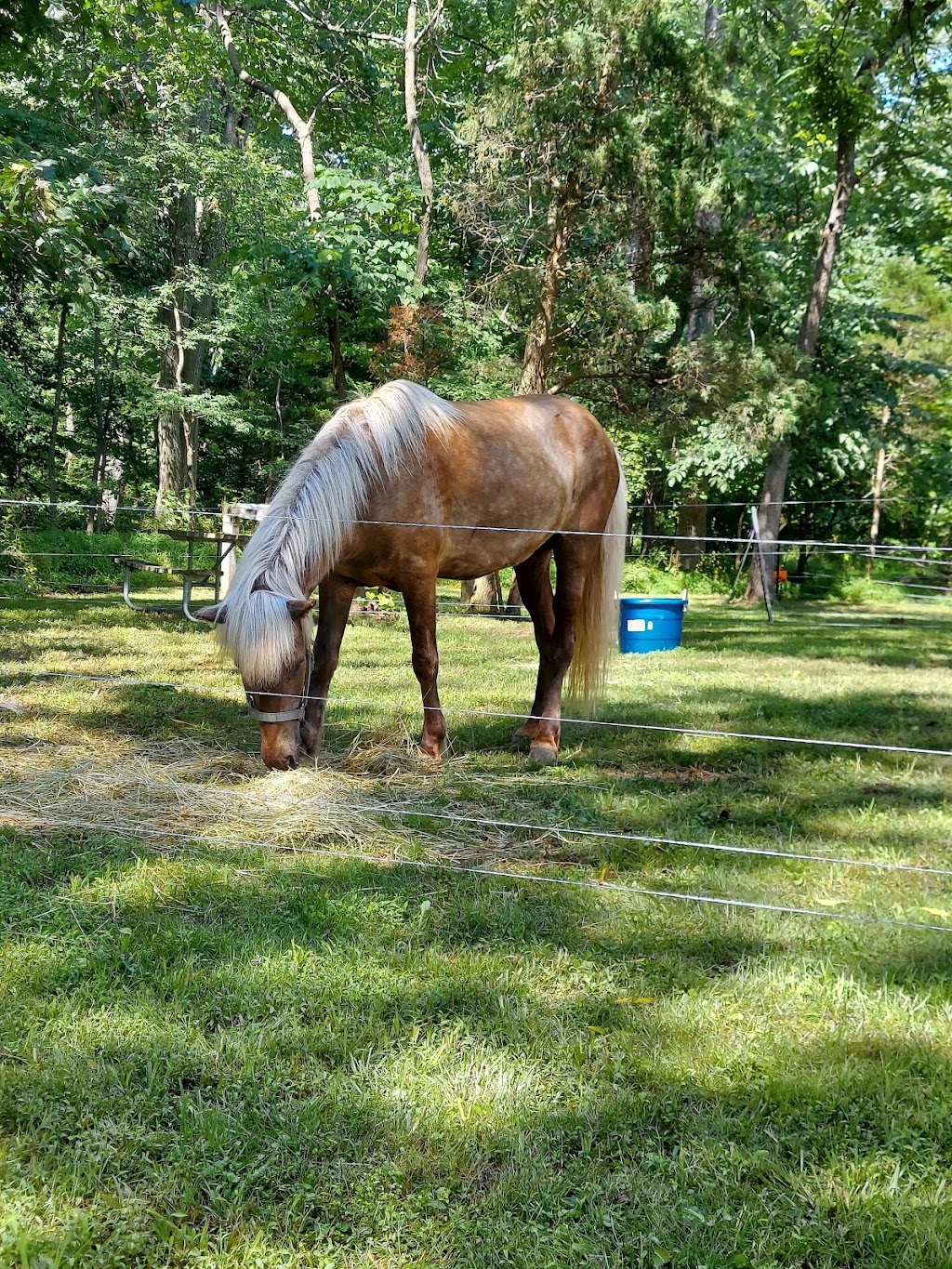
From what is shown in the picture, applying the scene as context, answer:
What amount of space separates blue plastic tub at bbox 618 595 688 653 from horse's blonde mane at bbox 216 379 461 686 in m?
5.20

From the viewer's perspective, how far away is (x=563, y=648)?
576 centimetres

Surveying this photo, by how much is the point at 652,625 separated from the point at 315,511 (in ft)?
19.9

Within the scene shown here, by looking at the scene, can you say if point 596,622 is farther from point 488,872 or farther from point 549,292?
point 549,292

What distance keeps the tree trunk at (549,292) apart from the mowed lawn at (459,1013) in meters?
7.45

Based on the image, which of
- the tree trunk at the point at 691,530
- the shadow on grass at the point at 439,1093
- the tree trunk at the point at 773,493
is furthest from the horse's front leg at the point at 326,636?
the tree trunk at the point at 691,530

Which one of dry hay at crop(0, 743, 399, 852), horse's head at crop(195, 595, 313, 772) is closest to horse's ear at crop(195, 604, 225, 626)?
horse's head at crop(195, 595, 313, 772)

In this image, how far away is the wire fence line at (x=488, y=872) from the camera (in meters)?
3.10

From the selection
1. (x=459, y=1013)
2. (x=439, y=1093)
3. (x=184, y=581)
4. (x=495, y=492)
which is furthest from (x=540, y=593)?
(x=184, y=581)

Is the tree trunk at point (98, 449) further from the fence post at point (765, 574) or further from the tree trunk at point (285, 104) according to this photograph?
the fence post at point (765, 574)

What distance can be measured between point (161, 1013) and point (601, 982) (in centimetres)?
122

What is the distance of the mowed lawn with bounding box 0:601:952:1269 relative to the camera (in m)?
1.81

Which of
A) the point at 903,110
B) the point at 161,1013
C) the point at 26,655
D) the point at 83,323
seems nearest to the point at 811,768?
the point at 161,1013

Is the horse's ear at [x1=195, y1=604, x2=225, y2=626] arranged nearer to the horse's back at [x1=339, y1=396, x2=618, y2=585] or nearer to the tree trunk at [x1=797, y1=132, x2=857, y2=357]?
the horse's back at [x1=339, y1=396, x2=618, y2=585]

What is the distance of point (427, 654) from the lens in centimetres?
496
